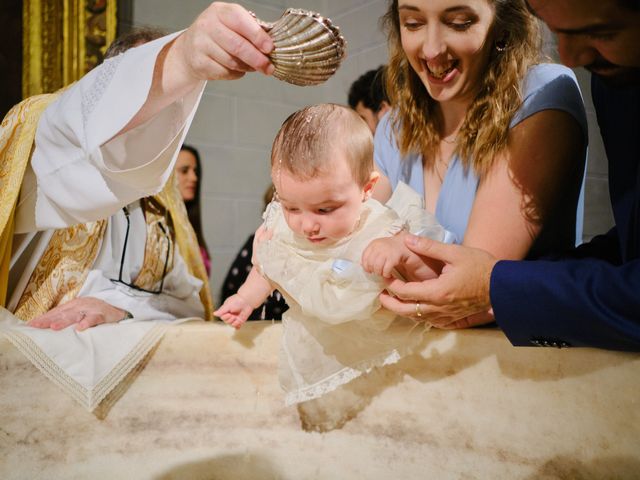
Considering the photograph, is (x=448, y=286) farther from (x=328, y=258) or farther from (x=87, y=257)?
(x=87, y=257)

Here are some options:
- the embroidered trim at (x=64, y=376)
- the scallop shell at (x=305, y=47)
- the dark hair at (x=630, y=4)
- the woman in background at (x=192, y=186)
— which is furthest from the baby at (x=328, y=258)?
the woman in background at (x=192, y=186)

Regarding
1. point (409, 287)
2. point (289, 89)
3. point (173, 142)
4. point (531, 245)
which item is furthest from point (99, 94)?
point (289, 89)

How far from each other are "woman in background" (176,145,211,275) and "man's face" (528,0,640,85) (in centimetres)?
222

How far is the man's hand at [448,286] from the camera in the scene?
96 centimetres

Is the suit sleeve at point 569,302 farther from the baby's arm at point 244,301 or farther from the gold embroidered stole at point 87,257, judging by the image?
the gold embroidered stole at point 87,257

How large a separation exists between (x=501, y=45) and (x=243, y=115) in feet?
6.79

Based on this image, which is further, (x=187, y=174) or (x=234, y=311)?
(x=187, y=174)

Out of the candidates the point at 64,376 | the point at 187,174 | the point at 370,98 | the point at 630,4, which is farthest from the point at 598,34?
the point at 187,174

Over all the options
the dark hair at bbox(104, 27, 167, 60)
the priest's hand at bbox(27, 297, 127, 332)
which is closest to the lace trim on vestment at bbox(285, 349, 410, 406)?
the priest's hand at bbox(27, 297, 127, 332)

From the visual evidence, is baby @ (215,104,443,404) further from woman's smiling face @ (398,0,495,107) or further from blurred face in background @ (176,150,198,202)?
blurred face in background @ (176,150,198,202)

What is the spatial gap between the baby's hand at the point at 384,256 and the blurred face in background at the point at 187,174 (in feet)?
6.83

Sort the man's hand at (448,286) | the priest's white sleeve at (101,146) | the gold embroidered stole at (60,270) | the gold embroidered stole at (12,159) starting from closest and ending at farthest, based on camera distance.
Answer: the man's hand at (448,286), the priest's white sleeve at (101,146), the gold embroidered stole at (12,159), the gold embroidered stole at (60,270)

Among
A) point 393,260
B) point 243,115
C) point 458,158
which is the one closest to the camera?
point 393,260

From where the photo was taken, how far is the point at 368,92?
2697 millimetres
